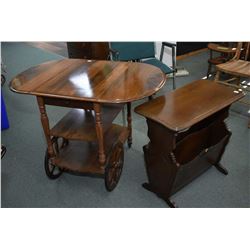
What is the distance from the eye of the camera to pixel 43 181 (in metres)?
1.94

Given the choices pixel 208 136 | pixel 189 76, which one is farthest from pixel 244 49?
pixel 208 136

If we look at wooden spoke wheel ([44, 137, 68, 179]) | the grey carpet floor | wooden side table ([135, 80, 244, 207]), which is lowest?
the grey carpet floor

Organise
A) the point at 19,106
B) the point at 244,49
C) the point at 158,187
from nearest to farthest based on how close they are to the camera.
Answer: the point at 158,187 → the point at 19,106 → the point at 244,49

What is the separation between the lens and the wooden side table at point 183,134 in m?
1.42

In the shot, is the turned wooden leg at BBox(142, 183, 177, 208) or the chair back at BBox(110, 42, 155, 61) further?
the chair back at BBox(110, 42, 155, 61)

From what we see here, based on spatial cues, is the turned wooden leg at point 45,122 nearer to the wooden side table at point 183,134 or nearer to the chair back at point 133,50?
the wooden side table at point 183,134

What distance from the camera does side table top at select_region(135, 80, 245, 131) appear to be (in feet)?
4.51

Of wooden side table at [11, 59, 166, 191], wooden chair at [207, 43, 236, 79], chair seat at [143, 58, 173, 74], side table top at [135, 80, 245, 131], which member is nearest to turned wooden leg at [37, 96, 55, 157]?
wooden side table at [11, 59, 166, 191]

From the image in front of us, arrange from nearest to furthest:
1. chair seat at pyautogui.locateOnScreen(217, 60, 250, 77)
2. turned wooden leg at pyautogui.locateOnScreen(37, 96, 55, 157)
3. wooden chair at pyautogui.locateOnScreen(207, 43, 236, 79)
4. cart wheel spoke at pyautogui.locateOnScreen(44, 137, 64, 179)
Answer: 1. turned wooden leg at pyautogui.locateOnScreen(37, 96, 55, 157)
2. cart wheel spoke at pyautogui.locateOnScreen(44, 137, 64, 179)
3. chair seat at pyautogui.locateOnScreen(217, 60, 250, 77)
4. wooden chair at pyautogui.locateOnScreen(207, 43, 236, 79)

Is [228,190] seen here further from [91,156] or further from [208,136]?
[91,156]

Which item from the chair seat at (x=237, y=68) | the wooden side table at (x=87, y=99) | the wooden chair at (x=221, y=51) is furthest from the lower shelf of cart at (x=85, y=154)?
the wooden chair at (x=221, y=51)

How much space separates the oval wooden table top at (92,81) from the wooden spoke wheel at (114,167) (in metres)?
0.45

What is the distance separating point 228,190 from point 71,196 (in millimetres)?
1063

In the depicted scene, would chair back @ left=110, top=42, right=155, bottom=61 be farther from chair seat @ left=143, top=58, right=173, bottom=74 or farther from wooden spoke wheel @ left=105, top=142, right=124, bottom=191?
wooden spoke wheel @ left=105, top=142, right=124, bottom=191
